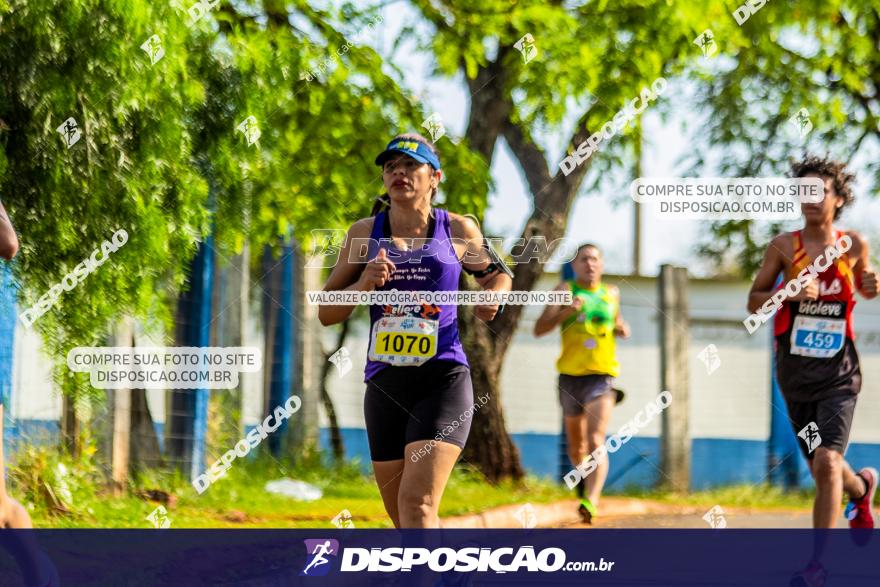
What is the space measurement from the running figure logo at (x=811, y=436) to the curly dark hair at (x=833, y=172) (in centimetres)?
102

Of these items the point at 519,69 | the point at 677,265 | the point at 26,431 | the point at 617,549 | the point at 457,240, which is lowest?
the point at 617,549

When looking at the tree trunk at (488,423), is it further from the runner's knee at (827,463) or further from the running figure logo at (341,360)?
the runner's knee at (827,463)

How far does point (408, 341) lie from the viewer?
16.2ft

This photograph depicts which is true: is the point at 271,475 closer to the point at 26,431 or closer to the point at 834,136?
the point at 26,431

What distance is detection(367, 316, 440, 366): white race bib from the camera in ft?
16.2

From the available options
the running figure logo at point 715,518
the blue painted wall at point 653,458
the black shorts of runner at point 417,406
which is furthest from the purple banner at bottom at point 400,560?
the blue painted wall at point 653,458

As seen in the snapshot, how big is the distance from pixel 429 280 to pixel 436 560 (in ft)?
3.34

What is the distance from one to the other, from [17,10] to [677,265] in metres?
6.88

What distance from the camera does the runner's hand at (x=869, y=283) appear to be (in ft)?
19.7

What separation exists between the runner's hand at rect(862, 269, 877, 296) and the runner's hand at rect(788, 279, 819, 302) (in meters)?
0.22

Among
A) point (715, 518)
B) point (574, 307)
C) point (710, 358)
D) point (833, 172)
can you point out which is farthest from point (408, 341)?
point (710, 358)

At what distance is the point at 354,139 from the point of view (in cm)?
864

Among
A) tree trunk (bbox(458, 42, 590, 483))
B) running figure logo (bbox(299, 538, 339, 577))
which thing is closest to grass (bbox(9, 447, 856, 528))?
tree trunk (bbox(458, 42, 590, 483))

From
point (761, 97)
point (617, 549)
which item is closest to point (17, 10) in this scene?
point (617, 549)
